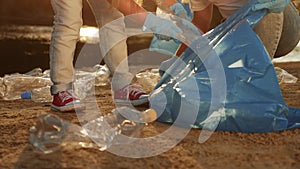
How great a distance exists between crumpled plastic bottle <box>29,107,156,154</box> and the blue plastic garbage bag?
0.50 ft

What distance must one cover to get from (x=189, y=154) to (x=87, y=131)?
1.41 feet

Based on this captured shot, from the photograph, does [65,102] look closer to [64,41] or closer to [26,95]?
[64,41]

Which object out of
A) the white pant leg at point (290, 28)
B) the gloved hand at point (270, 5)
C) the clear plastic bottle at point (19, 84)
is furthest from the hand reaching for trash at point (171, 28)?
the clear plastic bottle at point (19, 84)

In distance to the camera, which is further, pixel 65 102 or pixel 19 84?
pixel 19 84

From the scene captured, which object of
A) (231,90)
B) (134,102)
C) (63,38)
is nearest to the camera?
(231,90)

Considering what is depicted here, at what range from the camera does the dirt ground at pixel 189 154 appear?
161 centimetres

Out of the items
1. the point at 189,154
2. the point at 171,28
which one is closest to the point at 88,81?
the point at 171,28

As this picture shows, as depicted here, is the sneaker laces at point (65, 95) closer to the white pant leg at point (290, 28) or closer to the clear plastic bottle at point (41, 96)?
the clear plastic bottle at point (41, 96)

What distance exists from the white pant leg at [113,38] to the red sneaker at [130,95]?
0.12ft

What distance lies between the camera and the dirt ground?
161cm

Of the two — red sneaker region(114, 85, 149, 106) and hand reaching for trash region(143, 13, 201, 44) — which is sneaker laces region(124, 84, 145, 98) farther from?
hand reaching for trash region(143, 13, 201, 44)

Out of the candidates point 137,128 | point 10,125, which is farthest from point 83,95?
point 137,128

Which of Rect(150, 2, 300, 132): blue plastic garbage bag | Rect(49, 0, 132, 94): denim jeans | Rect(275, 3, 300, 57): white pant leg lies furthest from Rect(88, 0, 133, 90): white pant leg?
Rect(275, 3, 300, 57): white pant leg

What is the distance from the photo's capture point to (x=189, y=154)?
1.74 meters
